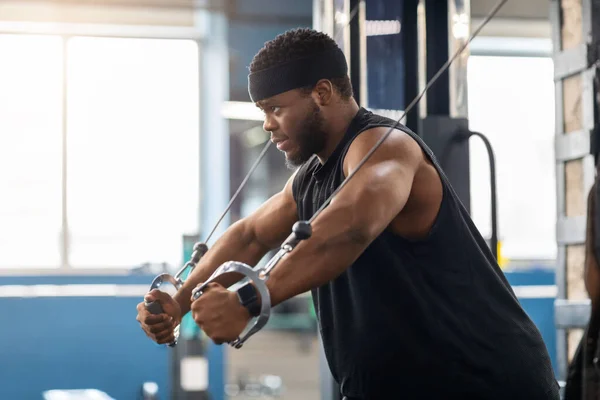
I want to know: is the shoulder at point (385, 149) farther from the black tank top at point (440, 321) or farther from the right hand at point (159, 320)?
the right hand at point (159, 320)

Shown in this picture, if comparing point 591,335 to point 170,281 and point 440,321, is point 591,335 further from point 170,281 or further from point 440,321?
point 170,281

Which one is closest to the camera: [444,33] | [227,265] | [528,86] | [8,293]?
[227,265]

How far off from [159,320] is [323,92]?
54 cm

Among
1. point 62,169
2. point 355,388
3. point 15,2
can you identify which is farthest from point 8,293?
point 355,388

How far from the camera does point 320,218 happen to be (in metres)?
1.52

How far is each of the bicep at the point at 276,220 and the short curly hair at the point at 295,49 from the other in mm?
320

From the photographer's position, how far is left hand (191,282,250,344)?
4.67ft

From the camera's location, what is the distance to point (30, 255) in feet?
17.1

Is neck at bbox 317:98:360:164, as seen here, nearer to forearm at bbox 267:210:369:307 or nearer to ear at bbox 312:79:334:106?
ear at bbox 312:79:334:106

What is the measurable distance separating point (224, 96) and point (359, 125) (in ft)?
11.3

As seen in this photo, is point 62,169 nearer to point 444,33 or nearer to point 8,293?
point 8,293

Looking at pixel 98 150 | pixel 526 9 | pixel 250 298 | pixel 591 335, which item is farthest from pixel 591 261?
pixel 526 9

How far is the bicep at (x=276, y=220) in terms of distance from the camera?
2.09 m

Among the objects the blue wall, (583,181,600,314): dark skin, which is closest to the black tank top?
(583,181,600,314): dark skin
